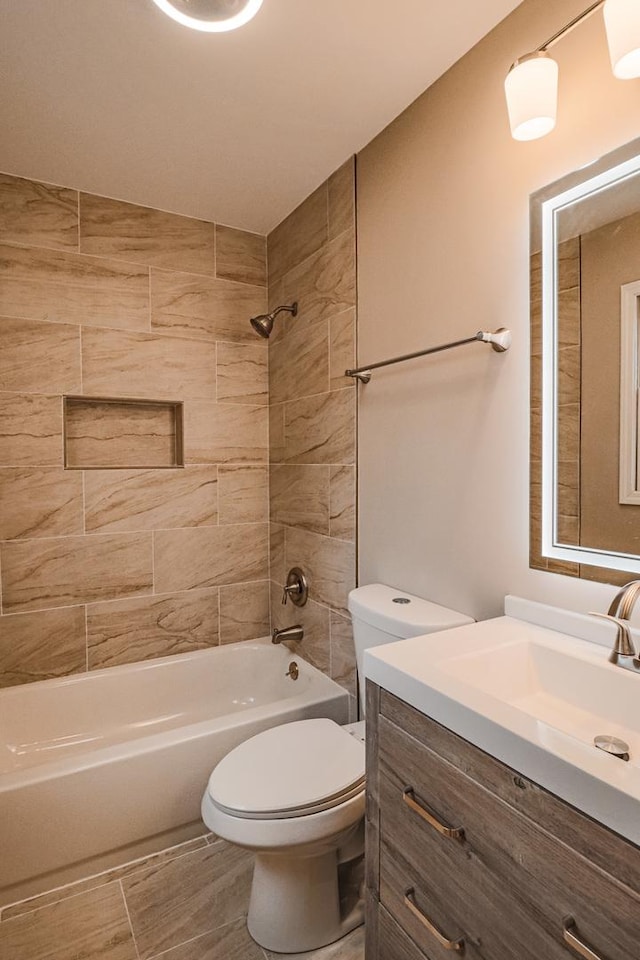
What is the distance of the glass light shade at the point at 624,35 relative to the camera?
951 mm

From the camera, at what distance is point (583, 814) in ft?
2.25

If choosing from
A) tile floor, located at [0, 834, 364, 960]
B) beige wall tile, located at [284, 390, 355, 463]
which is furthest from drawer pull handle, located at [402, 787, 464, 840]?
beige wall tile, located at [284, 390, 355, 463]

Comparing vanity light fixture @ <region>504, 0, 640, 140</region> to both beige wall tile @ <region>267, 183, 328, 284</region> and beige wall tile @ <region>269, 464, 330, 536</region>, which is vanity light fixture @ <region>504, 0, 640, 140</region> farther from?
beige wall tile @ <region>269, 464, 330, 536</region>

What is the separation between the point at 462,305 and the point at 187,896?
1994mm

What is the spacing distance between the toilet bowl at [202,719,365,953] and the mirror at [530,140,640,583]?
83 centimetres

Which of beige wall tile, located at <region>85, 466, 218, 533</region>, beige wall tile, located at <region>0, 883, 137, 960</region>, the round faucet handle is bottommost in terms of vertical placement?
beige wall tile, located at <region>0, 883, 137, 960</region>

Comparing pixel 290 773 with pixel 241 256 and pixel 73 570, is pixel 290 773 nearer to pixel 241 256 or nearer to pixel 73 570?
pixel 73 570

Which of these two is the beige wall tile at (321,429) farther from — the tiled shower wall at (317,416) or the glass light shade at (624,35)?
the glass light shade at (624,35)

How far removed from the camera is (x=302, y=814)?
1359 millimetres

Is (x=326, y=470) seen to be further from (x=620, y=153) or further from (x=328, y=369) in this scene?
(x=620, y=153)

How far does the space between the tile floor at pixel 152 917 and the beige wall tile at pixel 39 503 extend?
4.23ft

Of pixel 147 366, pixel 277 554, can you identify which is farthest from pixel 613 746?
pixel 147 366

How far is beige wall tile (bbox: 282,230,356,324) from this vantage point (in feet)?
6.76

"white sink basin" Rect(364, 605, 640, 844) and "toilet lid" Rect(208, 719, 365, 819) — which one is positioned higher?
"white sink basin" Rect(364, 605, 640, 844)
